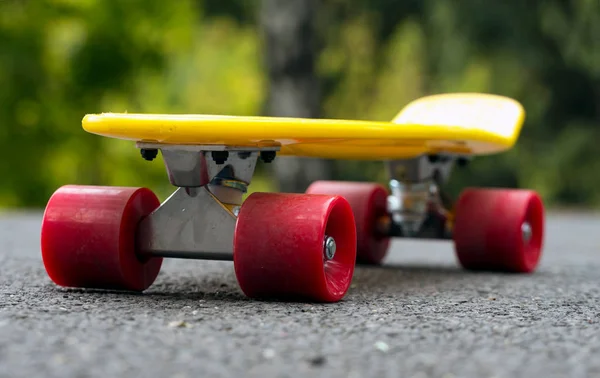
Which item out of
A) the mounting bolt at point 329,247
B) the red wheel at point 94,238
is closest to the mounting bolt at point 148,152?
the red wheel at point 94,238

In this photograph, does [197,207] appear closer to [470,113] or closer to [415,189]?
[415,189]

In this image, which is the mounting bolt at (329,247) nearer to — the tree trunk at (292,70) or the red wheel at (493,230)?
the red wheel at (493,230)

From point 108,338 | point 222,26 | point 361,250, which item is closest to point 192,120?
point 108,338

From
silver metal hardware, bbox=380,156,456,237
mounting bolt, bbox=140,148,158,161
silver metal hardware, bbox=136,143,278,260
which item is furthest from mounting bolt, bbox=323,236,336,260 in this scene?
silver metal hardware, bbox=380,156,456,237

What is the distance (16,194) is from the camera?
13.4 meters

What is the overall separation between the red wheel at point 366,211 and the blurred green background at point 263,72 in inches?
275

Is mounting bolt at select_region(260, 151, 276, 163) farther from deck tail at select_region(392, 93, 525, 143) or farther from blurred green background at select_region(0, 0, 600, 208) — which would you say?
blurred green background at select_region(0, 0, 600, 208)

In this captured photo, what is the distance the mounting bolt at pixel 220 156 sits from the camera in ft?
8.89

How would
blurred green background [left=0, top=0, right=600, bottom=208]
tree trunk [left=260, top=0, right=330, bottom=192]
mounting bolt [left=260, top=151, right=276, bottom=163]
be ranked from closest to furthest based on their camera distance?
mounting bolt [left=260, top=151, right=276, bottom=163], tree trunk [left=260, top=0, right=330, bottom=192], blurred green background [left=0, top=0, right=600, bottom=208]

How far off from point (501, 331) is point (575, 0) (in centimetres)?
895

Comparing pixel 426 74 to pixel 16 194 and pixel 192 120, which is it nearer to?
pixel 16 194

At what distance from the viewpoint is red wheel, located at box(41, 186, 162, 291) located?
8.87 ft

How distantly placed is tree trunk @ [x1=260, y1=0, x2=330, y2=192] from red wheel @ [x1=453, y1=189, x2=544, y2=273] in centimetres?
333

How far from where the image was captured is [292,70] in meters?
7.16
